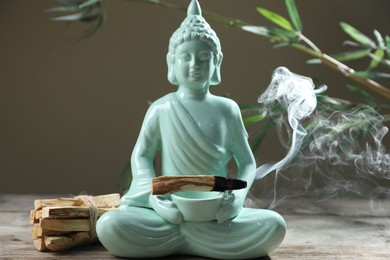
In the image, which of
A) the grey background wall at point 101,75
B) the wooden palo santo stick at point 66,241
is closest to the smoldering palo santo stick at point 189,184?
the wooden palo santo stick at point 66,241

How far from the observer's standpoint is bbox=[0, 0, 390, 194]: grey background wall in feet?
8.27

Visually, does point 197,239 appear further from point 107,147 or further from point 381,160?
point 107,147

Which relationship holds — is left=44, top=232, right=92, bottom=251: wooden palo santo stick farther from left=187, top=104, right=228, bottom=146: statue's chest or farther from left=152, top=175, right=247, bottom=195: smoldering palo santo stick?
left=187, top=104, right=228, bottom=146: statue's chest

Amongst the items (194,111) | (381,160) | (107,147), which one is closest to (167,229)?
(194,111)

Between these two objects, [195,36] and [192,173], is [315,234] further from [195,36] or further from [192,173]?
[195,36]

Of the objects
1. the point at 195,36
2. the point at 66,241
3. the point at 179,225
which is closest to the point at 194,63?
the point at 195,36

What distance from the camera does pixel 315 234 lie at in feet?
5.38

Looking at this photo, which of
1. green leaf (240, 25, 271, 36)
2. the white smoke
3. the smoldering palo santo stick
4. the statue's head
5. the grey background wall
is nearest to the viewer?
the smoldering palo santo stick

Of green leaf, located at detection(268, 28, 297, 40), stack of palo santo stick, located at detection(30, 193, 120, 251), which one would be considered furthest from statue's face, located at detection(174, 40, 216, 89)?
green leaf, located at detection(268, 28, 297, 40)

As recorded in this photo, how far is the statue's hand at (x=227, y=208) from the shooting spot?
1312 millimetres

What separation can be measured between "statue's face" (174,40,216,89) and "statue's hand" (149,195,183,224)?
0.24m

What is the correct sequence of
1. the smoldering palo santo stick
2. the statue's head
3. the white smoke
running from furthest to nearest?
the white smoke, the statue's head, the smoldering palo santo stick

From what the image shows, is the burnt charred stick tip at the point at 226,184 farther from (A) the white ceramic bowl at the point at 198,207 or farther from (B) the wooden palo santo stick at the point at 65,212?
(B) the wooden palo santo stick at the point at 65,212

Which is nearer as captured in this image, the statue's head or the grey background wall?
the statue's head
